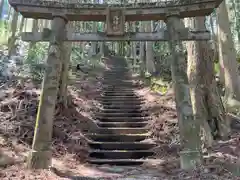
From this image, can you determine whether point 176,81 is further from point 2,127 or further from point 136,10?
point 2,127

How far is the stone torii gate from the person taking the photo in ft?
18.1

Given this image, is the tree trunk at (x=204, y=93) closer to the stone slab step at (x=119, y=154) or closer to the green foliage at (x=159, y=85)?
the stone slab step at (x=119, y=154)

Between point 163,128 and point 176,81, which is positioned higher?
point 176,81

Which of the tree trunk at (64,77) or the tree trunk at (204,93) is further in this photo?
the tree trunk at (64,77)

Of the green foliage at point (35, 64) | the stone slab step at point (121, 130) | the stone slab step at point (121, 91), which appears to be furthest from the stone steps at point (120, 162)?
the stone slab step at point (121, 91)

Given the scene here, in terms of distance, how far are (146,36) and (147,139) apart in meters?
3.05

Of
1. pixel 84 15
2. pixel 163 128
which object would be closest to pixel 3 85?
pixel 84 15

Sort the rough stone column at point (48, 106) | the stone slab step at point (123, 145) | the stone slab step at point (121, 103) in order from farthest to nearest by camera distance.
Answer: the stone slab step at point (121, 103), the stone slab step at point (123, 145), the rough stone column at point (48, 106)

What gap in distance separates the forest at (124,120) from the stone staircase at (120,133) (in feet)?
0.09

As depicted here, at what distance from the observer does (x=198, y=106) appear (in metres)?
7.13

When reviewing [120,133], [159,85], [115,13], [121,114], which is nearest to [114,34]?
[115,13]

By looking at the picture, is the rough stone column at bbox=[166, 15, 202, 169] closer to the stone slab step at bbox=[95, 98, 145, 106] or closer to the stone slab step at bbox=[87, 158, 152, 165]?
the stone slab step at bbox=[87, 158, 152, 165]

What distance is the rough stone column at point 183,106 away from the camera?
17.5ft

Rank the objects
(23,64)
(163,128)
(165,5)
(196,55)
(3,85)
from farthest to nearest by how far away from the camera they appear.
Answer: (23,64) → (3,85) → (163,128) → (196,55) → (165,5)
